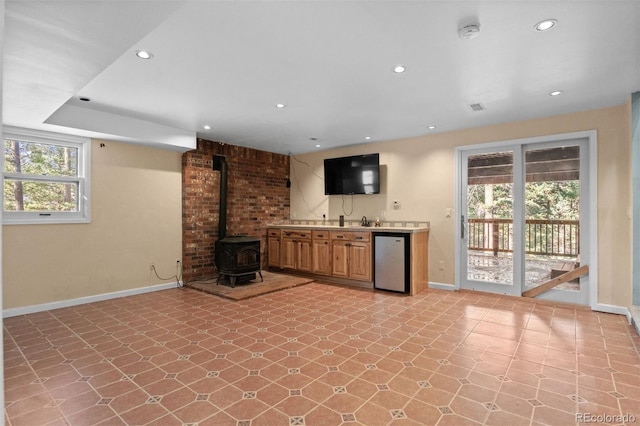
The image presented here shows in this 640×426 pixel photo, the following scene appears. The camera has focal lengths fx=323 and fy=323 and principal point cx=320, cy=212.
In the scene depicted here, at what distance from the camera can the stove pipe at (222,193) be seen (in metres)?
5.47

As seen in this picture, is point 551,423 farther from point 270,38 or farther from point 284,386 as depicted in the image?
point 270,38

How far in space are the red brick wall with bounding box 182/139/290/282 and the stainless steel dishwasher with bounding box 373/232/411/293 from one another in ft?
8.28

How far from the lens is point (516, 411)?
1972 mm

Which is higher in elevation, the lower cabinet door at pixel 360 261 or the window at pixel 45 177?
the window at pixel 45 177

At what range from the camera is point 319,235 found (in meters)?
5.70

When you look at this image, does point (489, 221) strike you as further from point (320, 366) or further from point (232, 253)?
point (232, 253)

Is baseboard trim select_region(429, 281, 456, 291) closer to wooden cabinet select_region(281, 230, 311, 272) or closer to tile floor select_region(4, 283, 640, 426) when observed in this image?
tile floor select_region(4, 283, 640, 426)

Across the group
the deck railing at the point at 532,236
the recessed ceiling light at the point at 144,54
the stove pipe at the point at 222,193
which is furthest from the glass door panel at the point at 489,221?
the recessed ceiling light at the point at 144,54

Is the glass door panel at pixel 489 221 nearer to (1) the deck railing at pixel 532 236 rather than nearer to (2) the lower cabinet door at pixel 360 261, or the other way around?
(1) the deck railing at pixel 532 236

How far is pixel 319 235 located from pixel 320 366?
129 inches

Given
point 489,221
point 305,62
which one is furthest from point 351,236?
point 305,62

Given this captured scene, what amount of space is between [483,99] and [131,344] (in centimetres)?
439

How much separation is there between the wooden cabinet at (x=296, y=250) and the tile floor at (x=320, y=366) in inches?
71.3

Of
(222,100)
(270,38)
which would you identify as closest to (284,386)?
(270,38)
